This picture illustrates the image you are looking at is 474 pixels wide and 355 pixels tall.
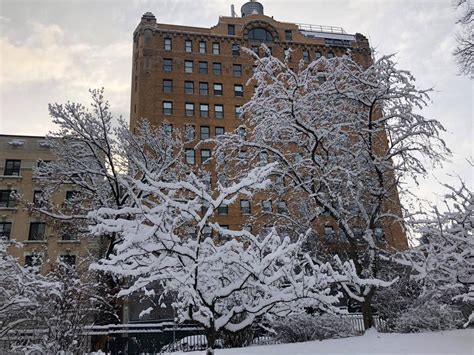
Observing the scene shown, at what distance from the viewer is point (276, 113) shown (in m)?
15.3

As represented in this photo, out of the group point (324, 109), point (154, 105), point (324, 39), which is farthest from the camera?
point (324, 39)

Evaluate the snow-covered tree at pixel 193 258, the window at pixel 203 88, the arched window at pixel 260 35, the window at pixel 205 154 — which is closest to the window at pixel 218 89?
the window at pixel 203 88

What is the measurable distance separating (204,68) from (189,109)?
19.4 ft

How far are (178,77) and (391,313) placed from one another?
3470 centimetres

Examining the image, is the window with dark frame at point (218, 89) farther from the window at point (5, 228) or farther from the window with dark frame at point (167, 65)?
the window at point (5, 228)

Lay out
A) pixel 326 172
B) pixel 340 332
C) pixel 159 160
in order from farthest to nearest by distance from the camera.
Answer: pixel 159 160
pixel 326 172
pixel 340 332

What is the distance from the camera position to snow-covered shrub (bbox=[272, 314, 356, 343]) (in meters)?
11.7

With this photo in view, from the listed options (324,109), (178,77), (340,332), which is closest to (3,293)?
(340,332)

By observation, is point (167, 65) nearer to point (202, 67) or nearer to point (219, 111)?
point (202, 67)

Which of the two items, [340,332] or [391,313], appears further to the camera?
[391,313]

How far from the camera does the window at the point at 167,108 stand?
41375mm

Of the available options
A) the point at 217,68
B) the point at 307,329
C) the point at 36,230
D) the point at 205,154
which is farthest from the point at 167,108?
the point at 307,329

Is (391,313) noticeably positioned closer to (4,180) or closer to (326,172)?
(326,172)

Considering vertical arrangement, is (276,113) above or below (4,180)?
below
